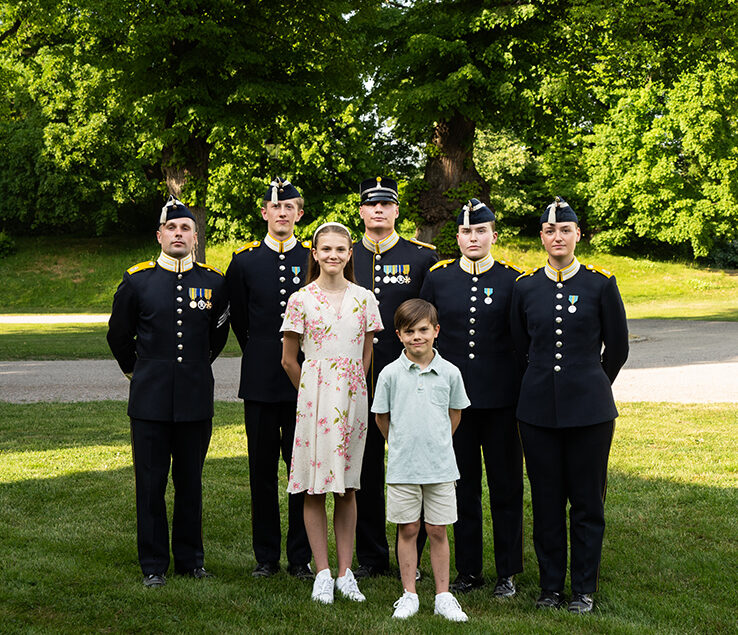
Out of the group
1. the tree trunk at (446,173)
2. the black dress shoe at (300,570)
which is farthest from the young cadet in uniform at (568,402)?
the tree trunk at (446,173)

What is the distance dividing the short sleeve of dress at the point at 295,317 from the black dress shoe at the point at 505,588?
6.05ft

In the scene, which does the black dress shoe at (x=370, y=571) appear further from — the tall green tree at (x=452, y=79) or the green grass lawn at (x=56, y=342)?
the green grass lawn at (x=56, y=342)

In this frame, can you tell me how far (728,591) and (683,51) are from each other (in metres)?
15.7

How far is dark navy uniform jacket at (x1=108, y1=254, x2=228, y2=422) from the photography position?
5.00m

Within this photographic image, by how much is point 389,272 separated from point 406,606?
78.7 inches

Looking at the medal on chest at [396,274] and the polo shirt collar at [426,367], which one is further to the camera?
the medal on chest at [396,274]

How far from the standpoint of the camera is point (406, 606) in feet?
14.4

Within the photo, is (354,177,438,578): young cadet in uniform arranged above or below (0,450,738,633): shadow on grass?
above

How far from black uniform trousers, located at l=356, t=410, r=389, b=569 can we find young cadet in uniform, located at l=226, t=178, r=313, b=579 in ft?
1.16

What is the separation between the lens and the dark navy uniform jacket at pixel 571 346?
181 inches

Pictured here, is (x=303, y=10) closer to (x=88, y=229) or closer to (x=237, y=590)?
(x=237, y=590)

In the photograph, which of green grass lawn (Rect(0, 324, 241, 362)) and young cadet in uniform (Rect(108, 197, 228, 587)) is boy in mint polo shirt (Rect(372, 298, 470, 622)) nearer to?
young cadet in uniform (Rect(108, 197, 228, 587))

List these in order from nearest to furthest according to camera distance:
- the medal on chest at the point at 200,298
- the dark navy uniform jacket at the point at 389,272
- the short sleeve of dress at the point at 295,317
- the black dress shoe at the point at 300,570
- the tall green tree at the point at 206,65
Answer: the short sleeve of dress at the point at 295,317 < the medal on chest at the point at 200,298 < the black dress shoe at the point at 300,570 < the dark navy uniform jacket at the point at 389,272 < the tall green tree at the point at 206,65

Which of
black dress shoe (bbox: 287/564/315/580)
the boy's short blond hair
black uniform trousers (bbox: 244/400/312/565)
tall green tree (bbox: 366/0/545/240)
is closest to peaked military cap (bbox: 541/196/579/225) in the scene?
the boy's short blond hair
